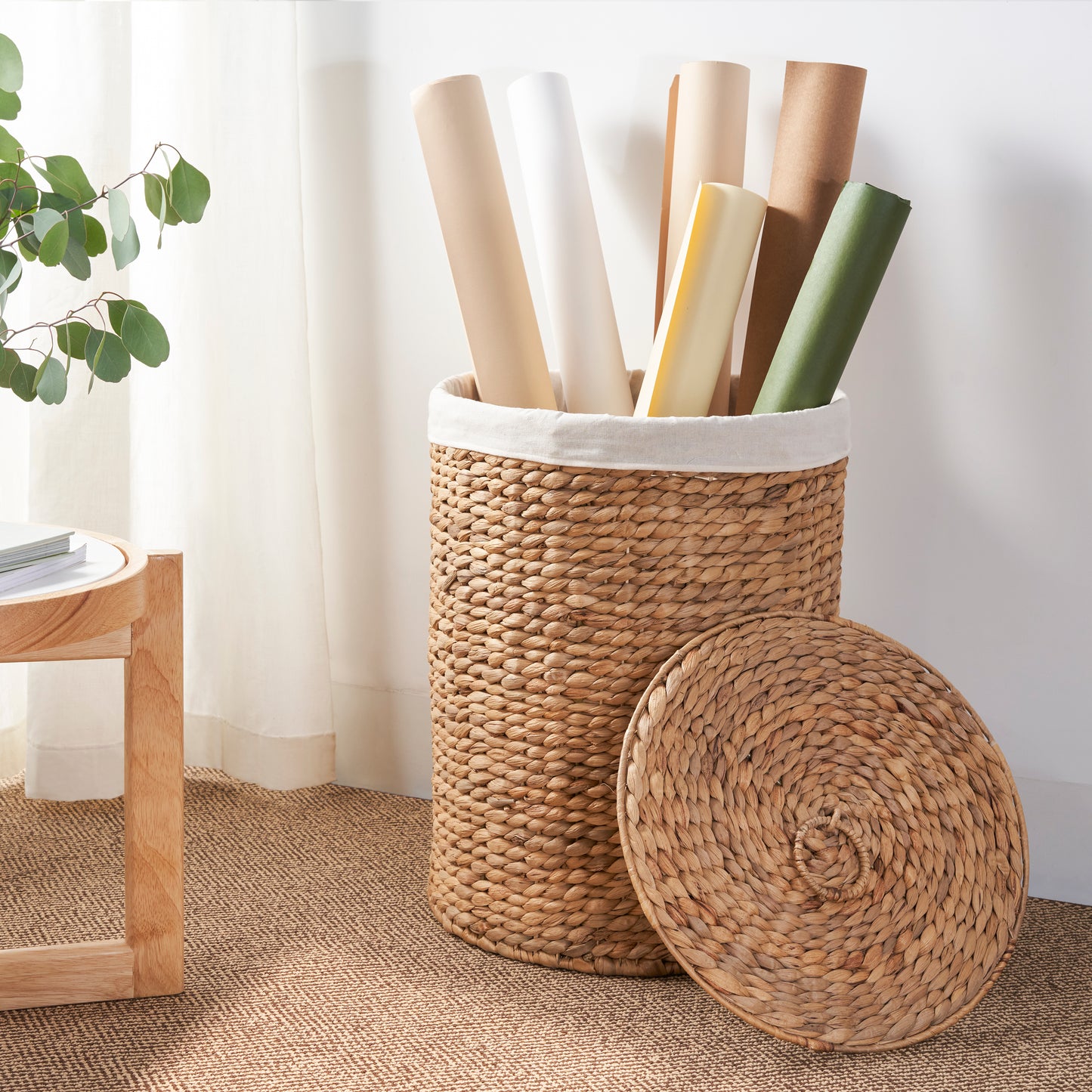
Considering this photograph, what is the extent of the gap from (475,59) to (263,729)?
73cm

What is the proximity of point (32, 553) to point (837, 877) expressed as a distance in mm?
623

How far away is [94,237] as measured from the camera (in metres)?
0.93

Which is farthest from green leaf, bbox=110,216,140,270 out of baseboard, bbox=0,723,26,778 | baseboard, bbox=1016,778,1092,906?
baseboard, bbox=1016,778,1092,906

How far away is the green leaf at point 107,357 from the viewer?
2.95 feet

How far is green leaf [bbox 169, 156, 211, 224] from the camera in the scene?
94 centimetres

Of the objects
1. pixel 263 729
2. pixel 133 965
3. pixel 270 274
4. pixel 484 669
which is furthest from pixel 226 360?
pixel 133 965

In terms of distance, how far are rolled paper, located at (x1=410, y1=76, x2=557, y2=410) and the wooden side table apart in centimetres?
31

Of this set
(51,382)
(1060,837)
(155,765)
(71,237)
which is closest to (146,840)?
(155,765)

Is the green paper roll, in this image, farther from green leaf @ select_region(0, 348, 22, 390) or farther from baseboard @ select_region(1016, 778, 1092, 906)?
green leaf @ select_region(0, 348, 22, 390)

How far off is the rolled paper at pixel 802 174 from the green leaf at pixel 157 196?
0.49 metres

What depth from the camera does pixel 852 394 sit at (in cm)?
115

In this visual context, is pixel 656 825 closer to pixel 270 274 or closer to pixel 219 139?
pixel 270 274

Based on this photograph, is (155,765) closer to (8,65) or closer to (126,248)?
(126,248)

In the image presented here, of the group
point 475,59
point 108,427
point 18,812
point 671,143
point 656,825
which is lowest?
point 18,812
